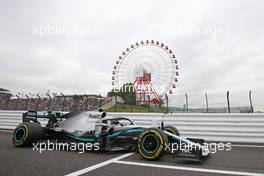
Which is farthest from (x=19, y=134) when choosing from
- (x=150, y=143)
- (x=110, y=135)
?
(x=150, y=143)

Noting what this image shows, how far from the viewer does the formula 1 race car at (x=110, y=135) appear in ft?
14.8

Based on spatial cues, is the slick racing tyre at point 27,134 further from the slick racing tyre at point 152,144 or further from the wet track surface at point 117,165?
the slick racing tyre at point 152,144

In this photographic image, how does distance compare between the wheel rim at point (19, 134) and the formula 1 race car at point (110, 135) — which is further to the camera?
the wheel rim at point (19, 134)

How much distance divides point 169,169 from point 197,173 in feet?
1.57

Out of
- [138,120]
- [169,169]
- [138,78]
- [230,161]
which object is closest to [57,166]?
[169,169]

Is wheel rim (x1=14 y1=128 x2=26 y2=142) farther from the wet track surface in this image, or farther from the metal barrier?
the metal barrier

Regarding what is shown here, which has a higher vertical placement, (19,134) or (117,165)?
(19,134)

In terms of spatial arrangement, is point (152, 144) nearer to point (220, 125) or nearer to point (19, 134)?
point (19, 134)

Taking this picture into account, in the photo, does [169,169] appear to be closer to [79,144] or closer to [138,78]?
[79,144]

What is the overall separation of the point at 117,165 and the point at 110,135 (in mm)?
1256

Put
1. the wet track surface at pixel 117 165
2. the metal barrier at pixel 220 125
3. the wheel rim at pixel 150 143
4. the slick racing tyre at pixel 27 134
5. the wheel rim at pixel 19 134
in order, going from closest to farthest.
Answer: the wet track surface at pixel 117 165 < the wheel rim at pixel 150 143 < the slick racing tyre at pixel 27 134 < the wheel rim at pixel 19 134 < the metal barrier at pixel 220 125

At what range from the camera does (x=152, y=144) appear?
15.4 feet

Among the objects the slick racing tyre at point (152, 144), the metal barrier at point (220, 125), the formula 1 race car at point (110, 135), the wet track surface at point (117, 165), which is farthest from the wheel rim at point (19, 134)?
the metal barrier at point (220, 125)

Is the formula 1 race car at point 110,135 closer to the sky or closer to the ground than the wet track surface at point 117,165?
closer to the sky
